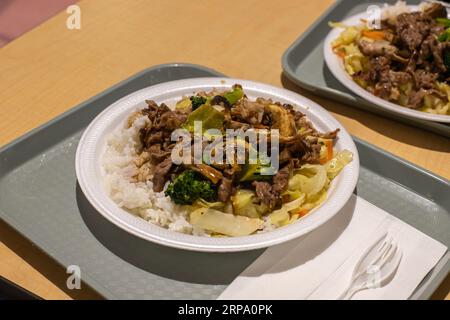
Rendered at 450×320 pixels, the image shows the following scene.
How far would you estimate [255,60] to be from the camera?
2.96 meters

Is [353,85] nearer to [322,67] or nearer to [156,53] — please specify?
[322,67]

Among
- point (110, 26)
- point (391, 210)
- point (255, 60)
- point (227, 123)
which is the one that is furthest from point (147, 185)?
point (110, 26)

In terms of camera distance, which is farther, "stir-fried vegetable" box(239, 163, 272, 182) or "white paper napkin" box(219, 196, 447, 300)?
"stir-fried vegetable" box(239, 163, 272, 182)

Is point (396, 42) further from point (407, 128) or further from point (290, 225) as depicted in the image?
point (290, 225)

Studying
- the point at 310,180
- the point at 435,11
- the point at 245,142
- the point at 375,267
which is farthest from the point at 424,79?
the point at 375,267

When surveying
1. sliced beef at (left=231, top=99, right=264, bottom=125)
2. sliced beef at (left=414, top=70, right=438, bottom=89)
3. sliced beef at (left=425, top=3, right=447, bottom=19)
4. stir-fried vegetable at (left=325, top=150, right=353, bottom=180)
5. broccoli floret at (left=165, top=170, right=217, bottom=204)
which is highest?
sliced beef at (left=231, top=99, right=264, bottom=125)

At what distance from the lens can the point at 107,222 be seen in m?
1.94

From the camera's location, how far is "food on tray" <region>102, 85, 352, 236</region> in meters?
1.90

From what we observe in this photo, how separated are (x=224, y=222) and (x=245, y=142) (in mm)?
331

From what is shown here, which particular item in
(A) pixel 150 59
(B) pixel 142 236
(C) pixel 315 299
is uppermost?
(A) pixel 150 59

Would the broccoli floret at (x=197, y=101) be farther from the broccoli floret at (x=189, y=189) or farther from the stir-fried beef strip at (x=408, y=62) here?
the stir-fried beef strip at (x=408, y=62)

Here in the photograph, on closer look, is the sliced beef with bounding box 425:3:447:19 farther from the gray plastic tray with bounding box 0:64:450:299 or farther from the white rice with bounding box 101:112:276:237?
the white rice with bounding box 101:112:276:237

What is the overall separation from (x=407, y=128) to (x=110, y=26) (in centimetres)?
186

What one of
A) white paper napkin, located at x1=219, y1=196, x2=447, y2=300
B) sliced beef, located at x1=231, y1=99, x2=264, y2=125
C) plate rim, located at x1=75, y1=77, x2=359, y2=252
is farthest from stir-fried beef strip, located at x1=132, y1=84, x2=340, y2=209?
white paper napkin, located at x1=219, y1=196, x2=447, y2=300
